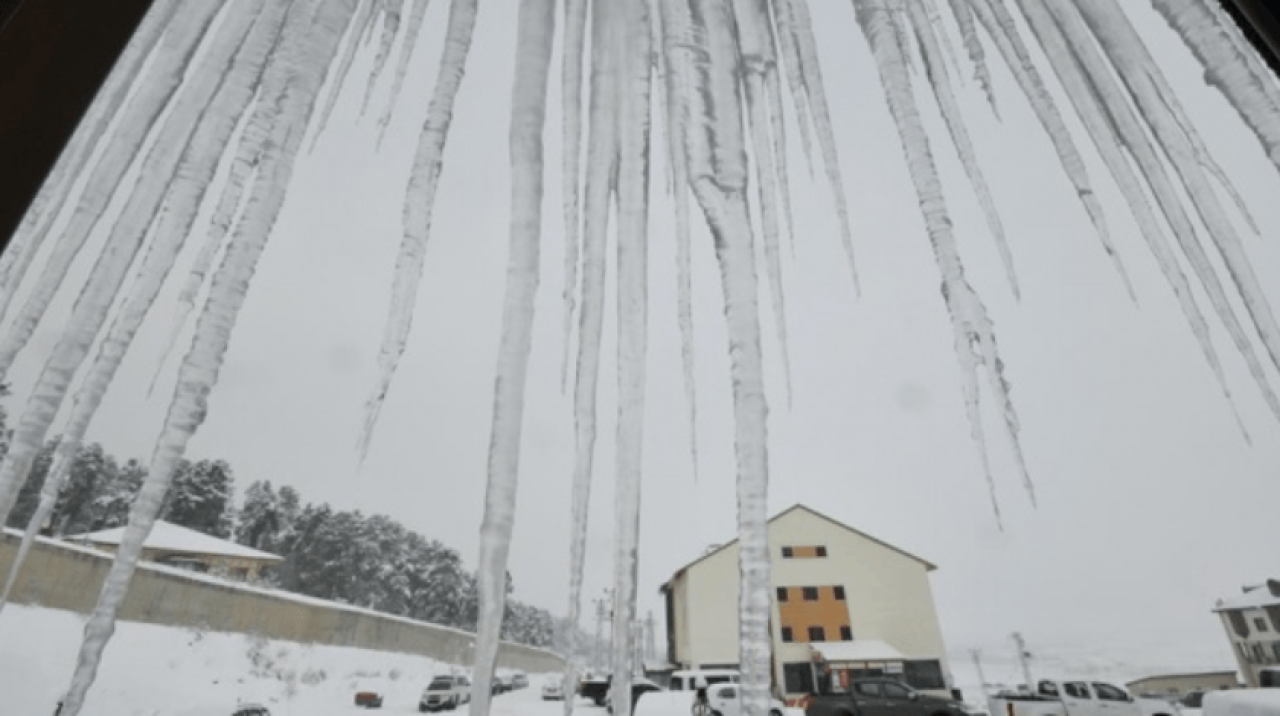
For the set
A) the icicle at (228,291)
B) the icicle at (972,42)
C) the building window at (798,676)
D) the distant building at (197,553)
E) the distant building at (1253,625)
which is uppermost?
the distant building at (197,553)

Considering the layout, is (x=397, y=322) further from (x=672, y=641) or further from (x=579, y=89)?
(x=672, y=641)

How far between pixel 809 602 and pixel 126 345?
111 ft

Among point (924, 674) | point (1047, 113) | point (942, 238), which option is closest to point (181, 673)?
point (942, 238)

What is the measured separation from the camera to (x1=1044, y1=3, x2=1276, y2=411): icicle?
1.04 meters

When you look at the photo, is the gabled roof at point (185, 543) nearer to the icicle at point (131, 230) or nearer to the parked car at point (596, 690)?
the parked car at point (596, 690)

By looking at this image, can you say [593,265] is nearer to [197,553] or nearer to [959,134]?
[959,134]

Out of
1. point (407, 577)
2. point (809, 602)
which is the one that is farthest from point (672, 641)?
point (407, 577)

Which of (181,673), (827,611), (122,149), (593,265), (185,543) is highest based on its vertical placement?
(185,543)

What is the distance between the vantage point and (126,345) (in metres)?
1.11

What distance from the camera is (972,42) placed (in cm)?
142

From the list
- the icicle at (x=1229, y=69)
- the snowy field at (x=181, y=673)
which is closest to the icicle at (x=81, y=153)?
the icicle at (x=1229, y=69)

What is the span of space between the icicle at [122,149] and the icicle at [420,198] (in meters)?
0.48

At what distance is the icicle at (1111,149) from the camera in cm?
113

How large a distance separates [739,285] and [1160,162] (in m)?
0.79
